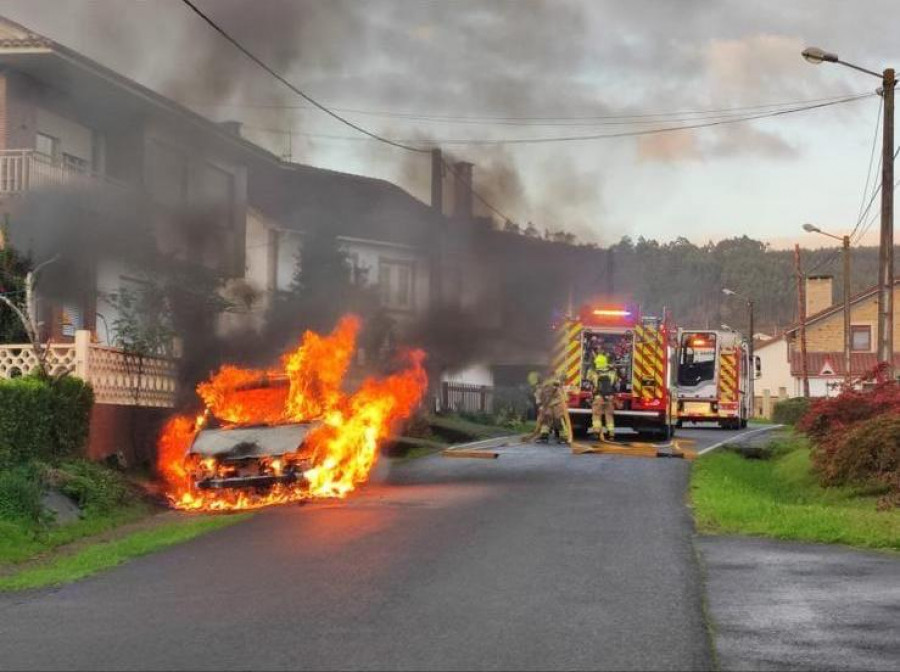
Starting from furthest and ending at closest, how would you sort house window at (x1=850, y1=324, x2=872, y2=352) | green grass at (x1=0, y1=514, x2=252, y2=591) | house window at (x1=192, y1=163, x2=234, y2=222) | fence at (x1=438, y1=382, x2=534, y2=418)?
house window at (x1=850, y1=324, x2=872, y2=352)
fence at (x1=438, y1=382, x2=534, y2=418)
house window at (x1=192, y1=163, x2=234, y2=222)
green grass at (x1=0, y1=514, x2=252, y2=591)

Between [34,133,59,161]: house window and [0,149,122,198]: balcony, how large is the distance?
3.89ft

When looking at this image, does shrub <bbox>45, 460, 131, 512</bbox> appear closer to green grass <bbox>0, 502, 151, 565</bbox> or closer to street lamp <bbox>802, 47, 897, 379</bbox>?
green grass <bbox>0, 502, 151, 565</bbox>

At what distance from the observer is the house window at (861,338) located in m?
63.5

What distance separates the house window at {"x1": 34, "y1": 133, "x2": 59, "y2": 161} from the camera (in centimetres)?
2173

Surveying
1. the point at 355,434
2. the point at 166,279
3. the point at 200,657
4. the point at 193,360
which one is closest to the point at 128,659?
the point at 200,657

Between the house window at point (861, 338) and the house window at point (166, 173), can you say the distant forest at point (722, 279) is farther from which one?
the house window at point (166, 173)

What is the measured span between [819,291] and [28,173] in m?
58.0

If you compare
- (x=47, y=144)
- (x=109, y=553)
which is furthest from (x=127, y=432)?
(x=47, y=144)

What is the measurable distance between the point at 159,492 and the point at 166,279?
5.73 meters

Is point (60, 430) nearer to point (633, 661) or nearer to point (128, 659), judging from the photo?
point (128, 659)

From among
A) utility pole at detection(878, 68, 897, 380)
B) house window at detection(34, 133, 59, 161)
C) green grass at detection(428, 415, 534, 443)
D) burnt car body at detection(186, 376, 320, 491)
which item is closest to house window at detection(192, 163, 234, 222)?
house window at detection(34, 133, 59, 161)

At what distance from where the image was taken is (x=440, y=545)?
10.5 meters

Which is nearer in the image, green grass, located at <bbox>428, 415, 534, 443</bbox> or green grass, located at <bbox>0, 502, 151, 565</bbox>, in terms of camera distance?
green grass, located at <bbox>0, 502, 151, 565</bbox>

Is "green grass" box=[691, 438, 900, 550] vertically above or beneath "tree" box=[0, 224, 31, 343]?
beneath
